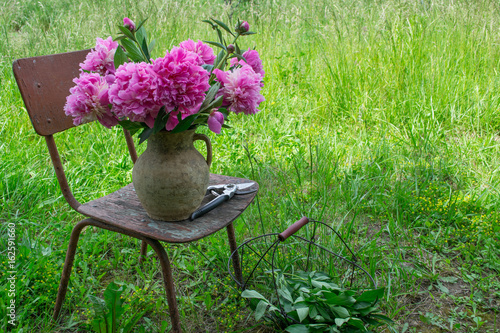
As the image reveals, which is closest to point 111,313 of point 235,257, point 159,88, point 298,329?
point 235,257

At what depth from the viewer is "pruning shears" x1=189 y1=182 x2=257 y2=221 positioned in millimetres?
1336

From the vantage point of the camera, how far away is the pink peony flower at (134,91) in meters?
0.93

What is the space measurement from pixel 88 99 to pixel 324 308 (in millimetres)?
1020

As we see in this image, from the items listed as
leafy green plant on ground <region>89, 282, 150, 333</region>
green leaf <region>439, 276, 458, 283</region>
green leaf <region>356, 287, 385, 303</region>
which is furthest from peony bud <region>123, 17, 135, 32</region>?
green leaf <region>439, 276, 458, 283</region>

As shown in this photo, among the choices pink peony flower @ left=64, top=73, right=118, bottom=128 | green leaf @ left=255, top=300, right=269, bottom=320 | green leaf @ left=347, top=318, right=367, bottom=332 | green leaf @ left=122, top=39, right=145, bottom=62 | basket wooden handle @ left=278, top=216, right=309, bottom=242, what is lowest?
green leaf @ left=347, top=318, right=367, bottom=332

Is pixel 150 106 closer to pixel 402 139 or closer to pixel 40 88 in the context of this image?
pixel 40 88

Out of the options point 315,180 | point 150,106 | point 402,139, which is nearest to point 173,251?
point 315,180

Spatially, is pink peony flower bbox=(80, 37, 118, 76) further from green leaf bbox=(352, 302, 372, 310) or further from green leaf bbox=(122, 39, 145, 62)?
green leaf bbox=(352, 302, 372, 310)

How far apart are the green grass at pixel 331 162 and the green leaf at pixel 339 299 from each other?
0.38 m

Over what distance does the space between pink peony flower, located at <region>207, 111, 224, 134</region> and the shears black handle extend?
1.14 feet

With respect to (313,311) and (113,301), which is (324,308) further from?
(113,301)

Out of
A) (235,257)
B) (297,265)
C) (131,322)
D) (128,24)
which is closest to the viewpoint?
(128,24)

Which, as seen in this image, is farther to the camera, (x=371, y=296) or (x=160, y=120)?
(x=371, y=296)

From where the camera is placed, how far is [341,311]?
1.36 m
